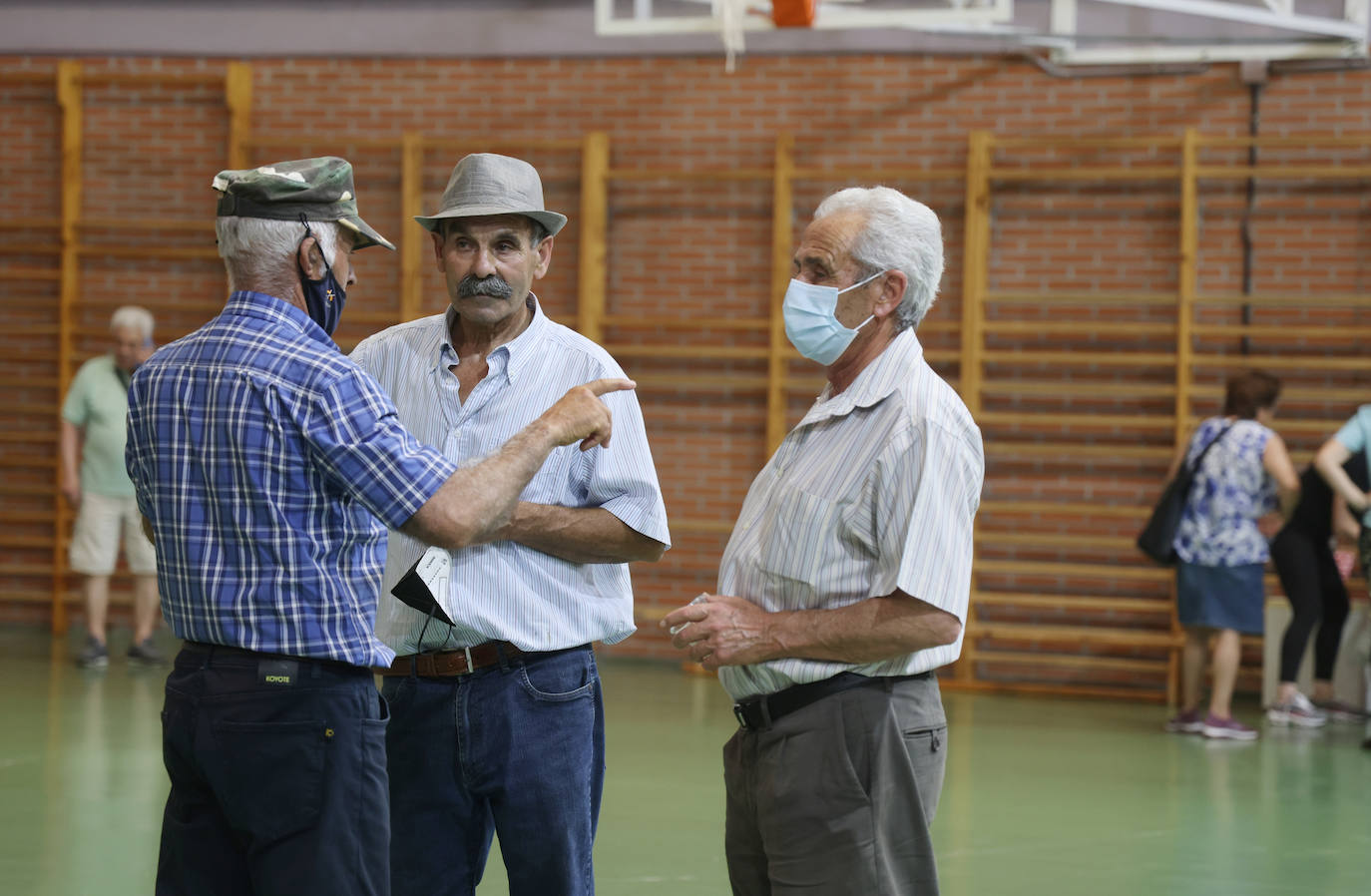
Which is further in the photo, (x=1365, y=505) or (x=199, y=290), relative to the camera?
(x=199, y=290)

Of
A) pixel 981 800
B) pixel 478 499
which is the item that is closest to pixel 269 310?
pixel 478 499

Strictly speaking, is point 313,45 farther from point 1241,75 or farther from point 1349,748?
point 1349,748

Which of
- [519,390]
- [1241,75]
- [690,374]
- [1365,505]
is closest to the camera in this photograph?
[519,390]

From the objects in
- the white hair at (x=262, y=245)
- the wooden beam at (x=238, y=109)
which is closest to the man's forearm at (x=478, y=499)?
the white hair at (x=262, y=245)

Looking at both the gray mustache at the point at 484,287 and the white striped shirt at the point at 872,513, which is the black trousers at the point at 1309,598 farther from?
the gray mustache at the point at 484,287

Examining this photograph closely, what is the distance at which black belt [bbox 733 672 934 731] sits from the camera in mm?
2182

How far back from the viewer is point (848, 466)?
220 cm

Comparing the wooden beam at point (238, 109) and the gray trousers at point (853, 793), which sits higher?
the wooden beam at point (238, 109)

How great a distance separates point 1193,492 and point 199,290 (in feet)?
18.8

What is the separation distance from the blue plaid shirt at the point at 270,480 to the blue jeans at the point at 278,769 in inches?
1.9

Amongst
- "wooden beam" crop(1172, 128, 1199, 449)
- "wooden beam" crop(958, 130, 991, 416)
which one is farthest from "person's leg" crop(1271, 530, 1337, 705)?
"wooden beam" crop(958, 130, 991, 416)

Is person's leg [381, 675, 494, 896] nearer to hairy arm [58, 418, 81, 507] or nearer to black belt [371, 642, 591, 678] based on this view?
black belt [371, 642, 591, 678]

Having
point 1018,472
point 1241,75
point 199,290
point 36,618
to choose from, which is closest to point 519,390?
point 1018,472

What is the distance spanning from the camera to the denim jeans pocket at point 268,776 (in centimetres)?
200
